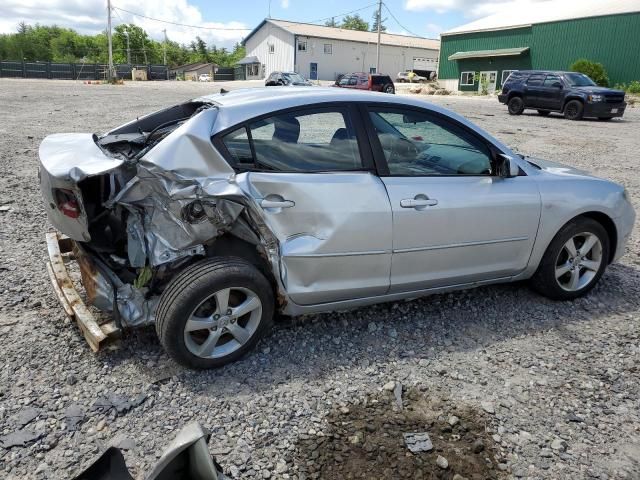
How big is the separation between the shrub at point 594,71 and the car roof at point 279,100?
107 feet

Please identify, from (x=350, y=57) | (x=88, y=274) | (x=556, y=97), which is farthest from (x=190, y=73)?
(x=88, y=274)

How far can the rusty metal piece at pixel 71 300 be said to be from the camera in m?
3.06

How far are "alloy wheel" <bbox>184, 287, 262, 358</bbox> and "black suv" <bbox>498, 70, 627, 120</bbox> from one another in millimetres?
18922

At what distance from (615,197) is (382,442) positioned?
2.90 meters

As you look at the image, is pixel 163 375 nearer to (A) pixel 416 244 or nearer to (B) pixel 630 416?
(A) pixel 416 244

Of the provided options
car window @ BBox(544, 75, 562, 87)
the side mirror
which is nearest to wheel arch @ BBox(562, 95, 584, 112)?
car window @ BBox(544, 75, 562, 87)

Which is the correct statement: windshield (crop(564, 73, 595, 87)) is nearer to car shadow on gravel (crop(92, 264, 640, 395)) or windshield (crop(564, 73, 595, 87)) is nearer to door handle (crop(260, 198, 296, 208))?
car shadow on gravel (crop(92, 264, 640, 395))

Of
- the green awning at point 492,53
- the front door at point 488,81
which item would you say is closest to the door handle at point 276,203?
the green awning at point 492,53

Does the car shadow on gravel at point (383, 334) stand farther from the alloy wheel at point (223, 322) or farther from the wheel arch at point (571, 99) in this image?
the wheel arch at point (571, 99)

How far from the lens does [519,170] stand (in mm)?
3764

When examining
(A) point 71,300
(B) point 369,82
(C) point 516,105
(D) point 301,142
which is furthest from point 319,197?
(B) point 369,82

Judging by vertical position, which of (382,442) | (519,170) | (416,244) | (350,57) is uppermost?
(350,57)

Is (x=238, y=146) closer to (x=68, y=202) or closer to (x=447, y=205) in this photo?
(x=68, y=202)

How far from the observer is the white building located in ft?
196
